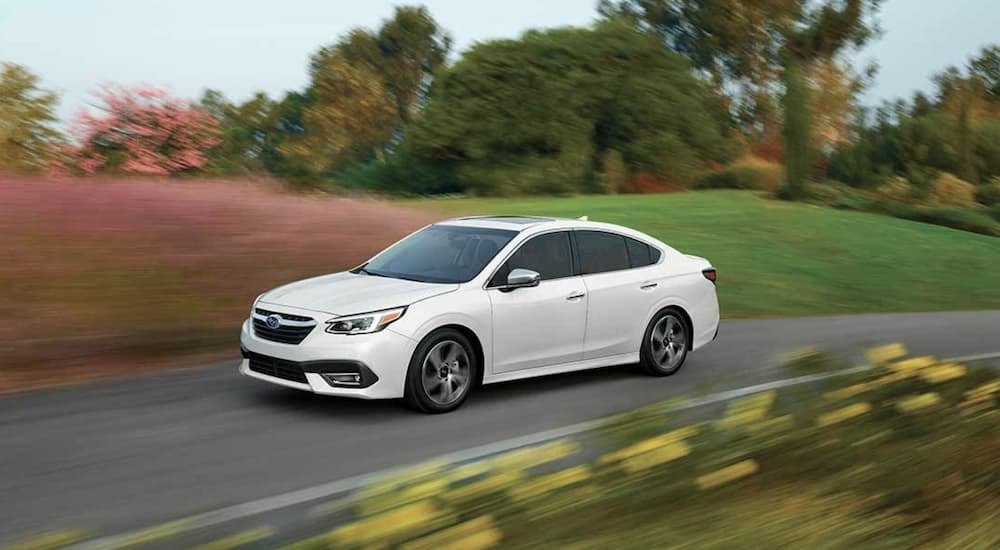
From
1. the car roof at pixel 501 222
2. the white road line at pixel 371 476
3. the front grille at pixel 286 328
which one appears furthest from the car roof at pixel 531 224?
the white road line at pixel 371 476

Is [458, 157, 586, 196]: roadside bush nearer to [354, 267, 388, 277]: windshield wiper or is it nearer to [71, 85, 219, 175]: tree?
[71, 85, 219, 175]: tree

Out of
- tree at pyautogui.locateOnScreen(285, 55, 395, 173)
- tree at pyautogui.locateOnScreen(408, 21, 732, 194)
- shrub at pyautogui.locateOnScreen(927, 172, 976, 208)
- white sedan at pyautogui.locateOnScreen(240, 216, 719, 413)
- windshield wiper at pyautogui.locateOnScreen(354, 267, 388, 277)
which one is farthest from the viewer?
tree at pyautogui.locateOnScreen(285, 55, 395, 173)

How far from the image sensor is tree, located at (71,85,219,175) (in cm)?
3191

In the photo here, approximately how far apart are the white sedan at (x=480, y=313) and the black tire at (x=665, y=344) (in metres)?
0.01

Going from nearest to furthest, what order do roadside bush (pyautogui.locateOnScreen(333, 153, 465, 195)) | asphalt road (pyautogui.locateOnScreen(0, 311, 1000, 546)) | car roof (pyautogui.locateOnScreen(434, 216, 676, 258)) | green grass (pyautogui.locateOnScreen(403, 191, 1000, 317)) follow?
asphalt road (pyautogui.locateOnScreen(0, 311, 1000, 546))
car roof (pyautogui.locateOnScreen(434, 216, 676, 258))
green grass (pyautogui.locateOnScreen(403, 191, 1000, 317))
roadside bush (pyautogui.locateOnScreen(333, 153, 465, 195))

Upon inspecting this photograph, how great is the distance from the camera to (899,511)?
3654mm

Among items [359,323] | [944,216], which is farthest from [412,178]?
[359,323]

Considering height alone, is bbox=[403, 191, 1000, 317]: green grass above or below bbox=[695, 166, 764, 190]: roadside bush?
below

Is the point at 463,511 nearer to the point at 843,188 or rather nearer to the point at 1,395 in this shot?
the point at 1,395

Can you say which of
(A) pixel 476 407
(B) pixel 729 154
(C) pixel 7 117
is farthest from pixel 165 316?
(B) pixel 729 154

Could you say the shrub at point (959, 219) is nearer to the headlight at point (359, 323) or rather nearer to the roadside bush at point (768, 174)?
the roadside bush at point (768, 174)

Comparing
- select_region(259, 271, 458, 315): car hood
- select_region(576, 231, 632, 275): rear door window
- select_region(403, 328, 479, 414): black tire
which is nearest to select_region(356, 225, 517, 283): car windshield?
select_region(259, 271, 458, 315): car hood

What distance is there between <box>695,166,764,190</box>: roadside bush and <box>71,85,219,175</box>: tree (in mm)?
19147

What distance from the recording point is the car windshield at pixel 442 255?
353 inches
